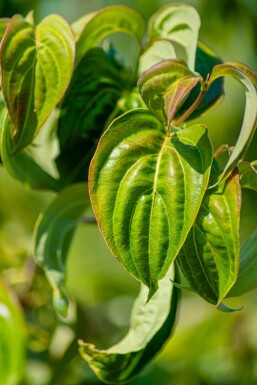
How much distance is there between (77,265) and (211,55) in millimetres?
1155

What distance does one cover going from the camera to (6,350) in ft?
4.17

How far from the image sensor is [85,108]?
1118 millimetres

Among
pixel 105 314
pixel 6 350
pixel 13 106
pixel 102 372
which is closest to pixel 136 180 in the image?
pixel 13 106

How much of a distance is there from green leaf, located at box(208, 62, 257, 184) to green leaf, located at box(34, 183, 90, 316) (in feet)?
1.11

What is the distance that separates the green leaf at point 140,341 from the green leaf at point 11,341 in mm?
251

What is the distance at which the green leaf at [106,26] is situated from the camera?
107 cm

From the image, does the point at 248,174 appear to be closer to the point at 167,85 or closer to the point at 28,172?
the point at 167,85

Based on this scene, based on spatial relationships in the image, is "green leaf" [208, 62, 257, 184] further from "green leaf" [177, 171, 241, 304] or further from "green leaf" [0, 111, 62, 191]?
"green leaf" [0, 111, 62, 191]

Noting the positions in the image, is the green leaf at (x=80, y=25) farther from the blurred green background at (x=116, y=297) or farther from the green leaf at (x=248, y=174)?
the blurred green background at (x=116, y=297)

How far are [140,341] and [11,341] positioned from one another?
31 centimetres

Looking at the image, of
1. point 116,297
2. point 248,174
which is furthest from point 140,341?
point 116,297

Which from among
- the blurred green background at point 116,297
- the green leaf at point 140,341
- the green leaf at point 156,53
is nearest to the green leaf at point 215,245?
the green leaf at point 140,341

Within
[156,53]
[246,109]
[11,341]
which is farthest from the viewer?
[11,341]

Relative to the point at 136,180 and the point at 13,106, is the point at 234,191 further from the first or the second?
the point at 13,106
